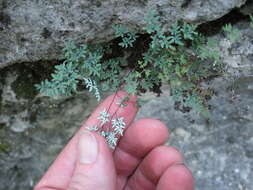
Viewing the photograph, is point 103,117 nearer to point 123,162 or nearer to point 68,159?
point 68,159

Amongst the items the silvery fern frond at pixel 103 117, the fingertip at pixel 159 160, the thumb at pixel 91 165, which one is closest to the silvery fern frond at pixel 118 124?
the silvery fern frond at pixel 103 117

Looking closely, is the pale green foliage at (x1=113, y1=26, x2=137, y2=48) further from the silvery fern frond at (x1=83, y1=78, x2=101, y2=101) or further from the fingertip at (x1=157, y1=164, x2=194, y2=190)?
the fingertip at (x1=157, y1=164, x2=194, y2=190)

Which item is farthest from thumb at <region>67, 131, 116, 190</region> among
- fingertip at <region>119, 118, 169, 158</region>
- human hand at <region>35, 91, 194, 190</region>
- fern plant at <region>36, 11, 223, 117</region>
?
fingertip at <region>119, 118, 169, 158</region>

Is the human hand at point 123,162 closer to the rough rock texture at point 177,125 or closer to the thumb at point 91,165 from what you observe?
the thumb at point 91,165

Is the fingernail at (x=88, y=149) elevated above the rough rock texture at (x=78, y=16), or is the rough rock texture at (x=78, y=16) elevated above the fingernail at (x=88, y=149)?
the rough rock texture at (x=78, y=16)

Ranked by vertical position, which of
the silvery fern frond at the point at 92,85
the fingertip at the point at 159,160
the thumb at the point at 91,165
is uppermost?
the silvery fern frond at the point at 92,85

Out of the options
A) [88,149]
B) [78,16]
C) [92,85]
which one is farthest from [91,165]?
[78,16]

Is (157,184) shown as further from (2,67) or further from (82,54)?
(2,67)
